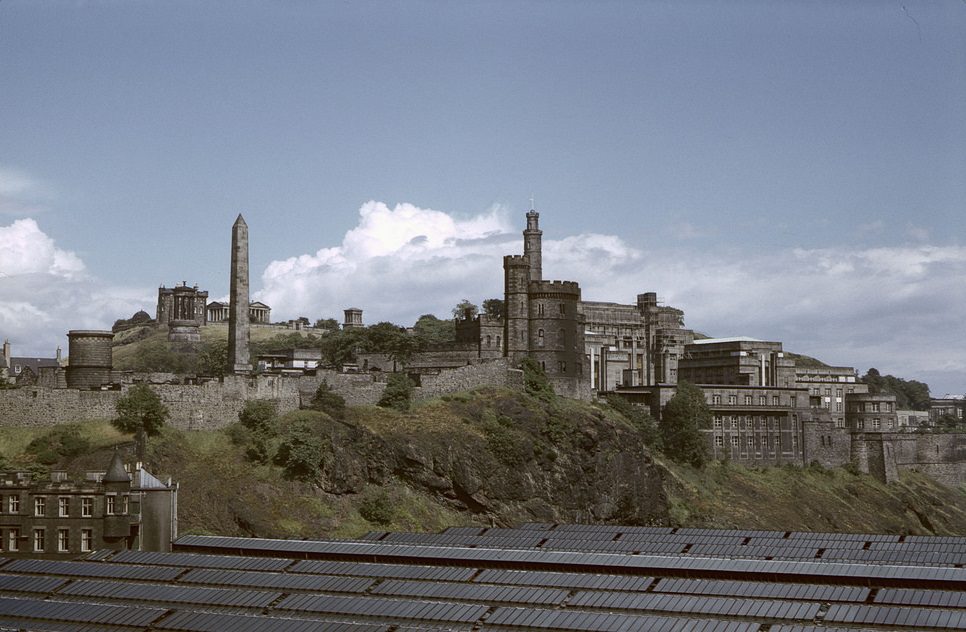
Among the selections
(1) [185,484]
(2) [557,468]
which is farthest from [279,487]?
(2) [557,468]

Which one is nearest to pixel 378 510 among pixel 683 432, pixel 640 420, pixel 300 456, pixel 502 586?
pixel 300 456

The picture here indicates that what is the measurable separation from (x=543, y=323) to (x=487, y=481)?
30.0 meters

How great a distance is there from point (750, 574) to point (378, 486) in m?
49.6

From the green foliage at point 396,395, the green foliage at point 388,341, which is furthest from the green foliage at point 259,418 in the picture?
the green foliage at point 388,341

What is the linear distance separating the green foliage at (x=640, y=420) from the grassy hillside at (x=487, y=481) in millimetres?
3223

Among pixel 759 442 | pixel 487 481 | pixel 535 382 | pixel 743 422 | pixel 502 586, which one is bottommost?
pixel 502 586

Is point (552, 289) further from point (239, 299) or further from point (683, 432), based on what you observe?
point (239, 299)

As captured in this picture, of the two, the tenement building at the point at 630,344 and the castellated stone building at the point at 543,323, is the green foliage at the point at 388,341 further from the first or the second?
the castellated stone building at the point at 543,323

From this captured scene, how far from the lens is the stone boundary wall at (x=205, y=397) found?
10319 cm

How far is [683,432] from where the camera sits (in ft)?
504

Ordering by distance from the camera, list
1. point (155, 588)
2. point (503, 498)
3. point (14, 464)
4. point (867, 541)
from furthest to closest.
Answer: point (503, 498) → point (14, 464) → point (867, 541) → point (155, 588)

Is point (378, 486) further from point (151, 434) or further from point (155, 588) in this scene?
point (155, 588)

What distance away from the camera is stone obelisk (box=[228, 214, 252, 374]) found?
120 m

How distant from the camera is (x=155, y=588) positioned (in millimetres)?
63719
